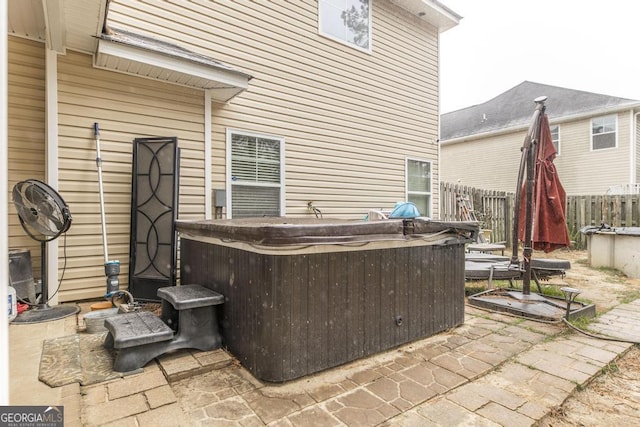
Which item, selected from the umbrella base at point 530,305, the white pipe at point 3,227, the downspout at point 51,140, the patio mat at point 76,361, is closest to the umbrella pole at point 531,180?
the umbrella base at point 530,305

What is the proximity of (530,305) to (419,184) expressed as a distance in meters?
4.36

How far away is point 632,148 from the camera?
35.0 feet

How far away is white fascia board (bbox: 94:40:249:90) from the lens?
3.43 meters

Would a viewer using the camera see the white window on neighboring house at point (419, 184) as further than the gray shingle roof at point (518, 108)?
No

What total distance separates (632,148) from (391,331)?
12.9 m

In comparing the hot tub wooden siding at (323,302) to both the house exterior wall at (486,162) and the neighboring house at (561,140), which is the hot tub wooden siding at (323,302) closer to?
the neighboring house at (561,140)

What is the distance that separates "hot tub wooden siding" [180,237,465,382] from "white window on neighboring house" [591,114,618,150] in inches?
475

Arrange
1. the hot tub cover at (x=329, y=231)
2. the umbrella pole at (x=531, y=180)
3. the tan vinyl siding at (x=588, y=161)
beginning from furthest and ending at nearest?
the tan vinyl siding at (x=588, y=161) → the umbrella pole at (x=531, y=180) → the hot tub cover at (x=329, y=231)

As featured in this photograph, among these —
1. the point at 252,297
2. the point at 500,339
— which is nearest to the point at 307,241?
the point at 252,297

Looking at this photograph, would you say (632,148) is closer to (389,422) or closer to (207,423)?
(389,422)

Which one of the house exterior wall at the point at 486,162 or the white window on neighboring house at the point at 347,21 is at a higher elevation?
the white window on neighboring house at the point at 347,21

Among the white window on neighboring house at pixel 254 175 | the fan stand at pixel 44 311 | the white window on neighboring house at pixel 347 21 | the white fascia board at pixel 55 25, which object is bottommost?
the fan stand at pixel 44 311

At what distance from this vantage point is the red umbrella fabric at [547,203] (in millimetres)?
3701

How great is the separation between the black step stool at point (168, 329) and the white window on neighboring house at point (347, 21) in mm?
5358
